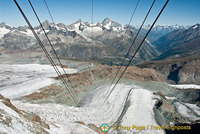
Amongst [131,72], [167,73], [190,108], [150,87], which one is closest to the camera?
[190,108]

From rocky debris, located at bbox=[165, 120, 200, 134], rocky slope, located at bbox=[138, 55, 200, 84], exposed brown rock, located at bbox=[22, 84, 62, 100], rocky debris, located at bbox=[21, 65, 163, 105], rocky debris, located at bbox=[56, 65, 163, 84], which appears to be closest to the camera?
rocky debris, located at bbox=[165, 120, 200, 134]

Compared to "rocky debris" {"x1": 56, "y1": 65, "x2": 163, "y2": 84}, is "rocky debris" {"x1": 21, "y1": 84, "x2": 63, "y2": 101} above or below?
above

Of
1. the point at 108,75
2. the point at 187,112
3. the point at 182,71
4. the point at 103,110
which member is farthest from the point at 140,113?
the point at 182,71

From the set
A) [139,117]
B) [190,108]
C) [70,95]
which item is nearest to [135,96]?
[139,117]

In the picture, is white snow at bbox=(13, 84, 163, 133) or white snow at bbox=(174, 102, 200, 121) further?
white snow at bbox=(174, 102, 200, 121)

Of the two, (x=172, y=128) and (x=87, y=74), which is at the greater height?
(x=172, y=128)

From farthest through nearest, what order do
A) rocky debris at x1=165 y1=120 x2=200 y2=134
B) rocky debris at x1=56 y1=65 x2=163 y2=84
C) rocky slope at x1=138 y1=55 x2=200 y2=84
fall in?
rocky slope at x1=138 y1=55 x2=200 y2=84 → rocky debris at x1=56 y1=65 x2=163 y2=84 → rocky debris at x1=165 y1=120 x2=200 y2=134

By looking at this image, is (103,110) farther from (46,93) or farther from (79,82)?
(79,82)

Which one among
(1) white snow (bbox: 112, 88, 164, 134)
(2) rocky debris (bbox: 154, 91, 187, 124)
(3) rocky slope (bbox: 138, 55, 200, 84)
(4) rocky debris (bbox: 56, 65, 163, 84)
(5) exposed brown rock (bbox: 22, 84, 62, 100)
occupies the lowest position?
(3) rocky slope (bbox: 138, 55, 200, 84)

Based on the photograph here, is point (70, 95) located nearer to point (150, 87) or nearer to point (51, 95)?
point (51, 95)

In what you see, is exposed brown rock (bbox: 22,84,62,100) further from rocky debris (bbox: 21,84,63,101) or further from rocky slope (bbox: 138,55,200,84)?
rocky slope (bbox: 138,55,200,84)

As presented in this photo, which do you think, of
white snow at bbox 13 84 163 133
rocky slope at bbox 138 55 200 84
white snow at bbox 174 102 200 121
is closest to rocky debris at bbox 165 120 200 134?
white snow at bbox 13 84 163 133
